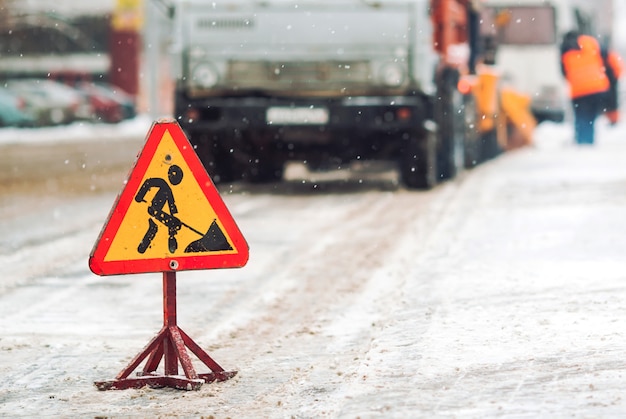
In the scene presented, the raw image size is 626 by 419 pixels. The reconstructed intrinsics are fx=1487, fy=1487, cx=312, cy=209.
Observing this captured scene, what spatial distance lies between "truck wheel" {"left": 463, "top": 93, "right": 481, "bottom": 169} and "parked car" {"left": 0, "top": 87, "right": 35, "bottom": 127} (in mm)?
23420

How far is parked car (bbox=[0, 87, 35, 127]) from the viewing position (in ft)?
134

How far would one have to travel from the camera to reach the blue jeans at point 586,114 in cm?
1853

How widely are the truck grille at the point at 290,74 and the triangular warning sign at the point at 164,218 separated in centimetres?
933

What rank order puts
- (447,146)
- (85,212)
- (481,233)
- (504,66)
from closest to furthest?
(481,233)
(85,212)
(447,146)
(504,66)

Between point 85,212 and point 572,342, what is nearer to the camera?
point 572,342

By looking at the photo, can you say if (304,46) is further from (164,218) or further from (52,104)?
(52,104)

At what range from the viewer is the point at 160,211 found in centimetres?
568

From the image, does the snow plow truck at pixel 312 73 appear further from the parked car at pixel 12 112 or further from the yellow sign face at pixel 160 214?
the parked car at pixel 12 112

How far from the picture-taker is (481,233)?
1034 cm

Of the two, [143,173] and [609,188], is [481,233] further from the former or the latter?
[143,173]

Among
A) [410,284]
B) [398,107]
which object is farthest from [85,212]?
[410,284]

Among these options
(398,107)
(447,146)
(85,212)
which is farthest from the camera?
(447,146)

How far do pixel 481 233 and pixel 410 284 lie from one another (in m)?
2.46

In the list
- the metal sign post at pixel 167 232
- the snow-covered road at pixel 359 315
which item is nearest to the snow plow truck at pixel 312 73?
the snow-covered road at pixel 359 315
